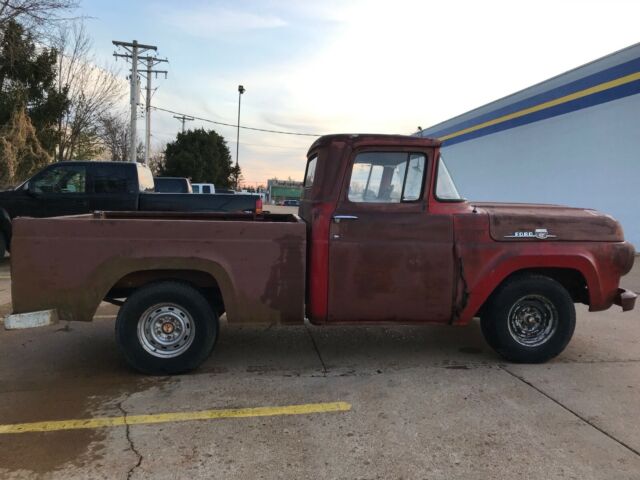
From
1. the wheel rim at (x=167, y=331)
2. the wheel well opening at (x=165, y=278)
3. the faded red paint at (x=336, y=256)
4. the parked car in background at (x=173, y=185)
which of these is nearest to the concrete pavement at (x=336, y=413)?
the wheel rim at (x=167, y=331)

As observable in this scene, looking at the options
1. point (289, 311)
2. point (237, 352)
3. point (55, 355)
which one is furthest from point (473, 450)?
point (55, 355)

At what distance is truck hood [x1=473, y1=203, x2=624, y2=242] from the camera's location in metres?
4.80

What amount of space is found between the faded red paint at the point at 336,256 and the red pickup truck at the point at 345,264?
1 centimetres

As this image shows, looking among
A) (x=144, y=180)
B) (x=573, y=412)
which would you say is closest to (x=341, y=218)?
(x=573, y=412)

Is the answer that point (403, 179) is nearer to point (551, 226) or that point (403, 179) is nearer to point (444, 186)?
point (444, 186)

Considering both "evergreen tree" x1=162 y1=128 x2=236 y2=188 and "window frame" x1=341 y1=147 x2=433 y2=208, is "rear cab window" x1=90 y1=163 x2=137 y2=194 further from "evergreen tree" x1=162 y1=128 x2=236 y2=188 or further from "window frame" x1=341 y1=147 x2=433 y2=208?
"evergreen tree" x1=162 y1=128 x2=236 y2=188

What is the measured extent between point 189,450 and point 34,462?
3.04ft

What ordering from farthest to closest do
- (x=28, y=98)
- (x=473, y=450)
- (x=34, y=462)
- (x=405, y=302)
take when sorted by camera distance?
1. (x=28, y=98)
2. (x=405, y=302)
3. (x=473, y=450)
4. (x=34, y=462)

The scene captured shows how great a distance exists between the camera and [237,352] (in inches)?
207

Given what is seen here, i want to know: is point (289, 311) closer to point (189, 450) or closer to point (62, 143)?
point (189, 450)

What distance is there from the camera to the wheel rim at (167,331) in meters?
4.45

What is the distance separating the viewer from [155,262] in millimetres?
4359

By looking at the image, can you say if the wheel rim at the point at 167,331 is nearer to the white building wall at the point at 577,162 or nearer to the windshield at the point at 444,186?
the windshield at the point at 444,186

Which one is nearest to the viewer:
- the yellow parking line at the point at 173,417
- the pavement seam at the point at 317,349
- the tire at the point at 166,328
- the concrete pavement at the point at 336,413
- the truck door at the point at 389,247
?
the concrete pavement at the point at 336,413
